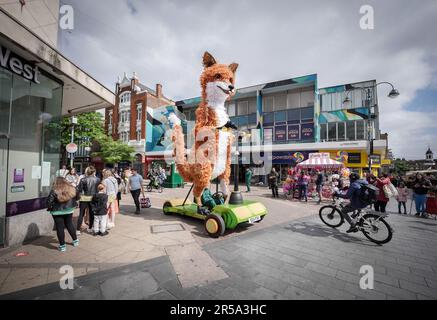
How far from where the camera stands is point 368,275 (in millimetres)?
3354

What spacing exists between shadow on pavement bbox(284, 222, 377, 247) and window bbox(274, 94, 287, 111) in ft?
59.2

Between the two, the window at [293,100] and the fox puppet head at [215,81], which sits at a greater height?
the window at [293,100]

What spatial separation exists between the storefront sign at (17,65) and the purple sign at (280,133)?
20.2 metres

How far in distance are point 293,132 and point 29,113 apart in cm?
2064

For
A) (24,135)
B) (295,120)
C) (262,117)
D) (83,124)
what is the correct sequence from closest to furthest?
(24,135)
(83,124)
(295,120)
(262,117)

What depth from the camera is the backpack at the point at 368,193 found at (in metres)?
5.06

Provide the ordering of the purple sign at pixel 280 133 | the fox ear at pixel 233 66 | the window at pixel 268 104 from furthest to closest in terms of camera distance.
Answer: the window at pixel 268 104 < the purple sign at pixel 280 133 < the fox ear at pixel 233 66

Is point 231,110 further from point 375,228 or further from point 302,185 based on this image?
point 375,228

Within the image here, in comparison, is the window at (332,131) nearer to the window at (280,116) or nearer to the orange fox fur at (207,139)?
the window at (280,116)

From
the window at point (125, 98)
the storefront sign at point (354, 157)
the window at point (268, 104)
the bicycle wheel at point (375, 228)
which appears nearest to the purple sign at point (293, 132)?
the window at point (268, 104)

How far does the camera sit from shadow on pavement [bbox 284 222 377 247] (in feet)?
16.8
